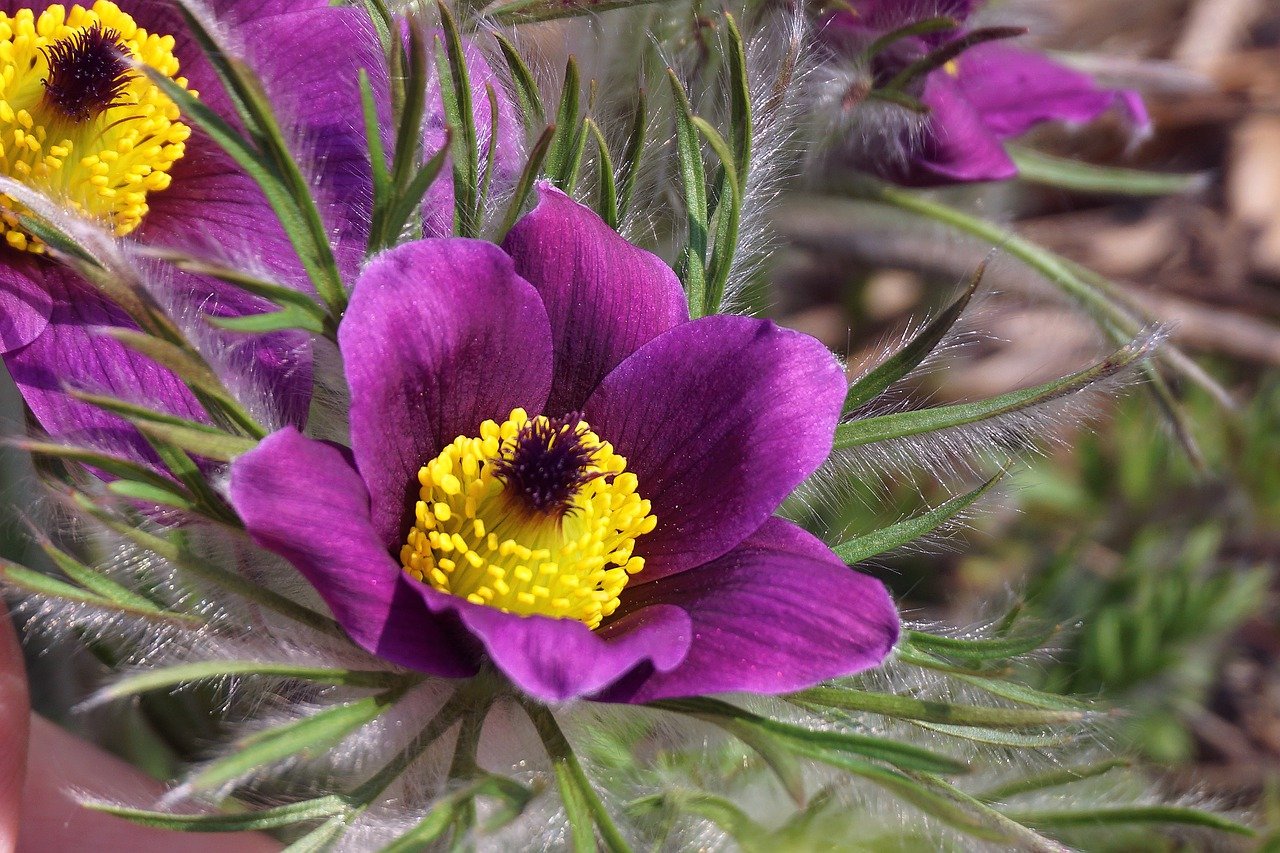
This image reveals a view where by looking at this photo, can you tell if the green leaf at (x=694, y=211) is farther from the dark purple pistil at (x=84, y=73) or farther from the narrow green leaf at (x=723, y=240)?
the dark purple pistil at (x=84, y=73)

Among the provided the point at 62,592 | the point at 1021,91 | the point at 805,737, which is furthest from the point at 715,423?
the point at 1021,91

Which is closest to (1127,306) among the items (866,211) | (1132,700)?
(866,211)

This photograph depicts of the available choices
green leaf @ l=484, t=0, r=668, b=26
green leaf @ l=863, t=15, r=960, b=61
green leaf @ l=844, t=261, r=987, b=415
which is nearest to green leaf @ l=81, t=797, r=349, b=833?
green leaf @ l=844, t=261, r=987, b=415

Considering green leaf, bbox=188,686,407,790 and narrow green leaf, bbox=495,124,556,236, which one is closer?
green leaf, bbox=188,686,407,790

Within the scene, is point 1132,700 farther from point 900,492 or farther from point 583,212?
point 583,212

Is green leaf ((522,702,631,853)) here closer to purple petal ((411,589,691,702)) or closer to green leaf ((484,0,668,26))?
purple petal ((411,589,691,702))

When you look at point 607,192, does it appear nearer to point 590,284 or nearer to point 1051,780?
point 590,284
